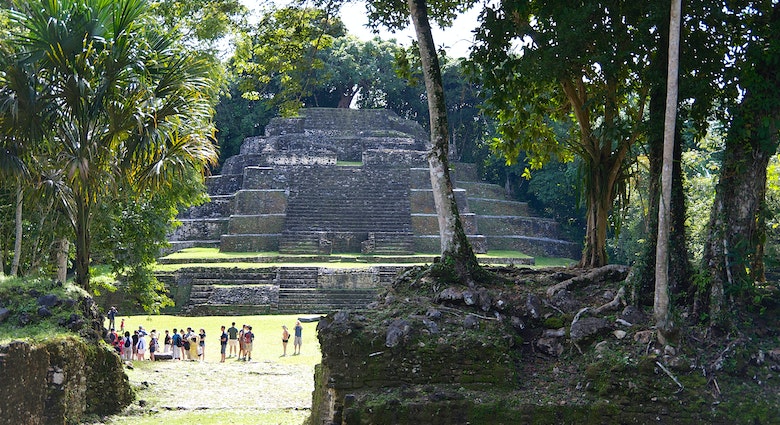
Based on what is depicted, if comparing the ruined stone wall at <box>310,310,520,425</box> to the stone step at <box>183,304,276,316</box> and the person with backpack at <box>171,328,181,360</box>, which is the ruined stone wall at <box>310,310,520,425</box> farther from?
the stone step at <box>183,304,276,316</box>

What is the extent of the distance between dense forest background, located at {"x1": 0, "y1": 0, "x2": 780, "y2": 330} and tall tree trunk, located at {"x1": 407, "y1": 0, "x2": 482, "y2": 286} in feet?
3.01

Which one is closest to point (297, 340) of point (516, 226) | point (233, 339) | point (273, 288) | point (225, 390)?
point (233, 339)

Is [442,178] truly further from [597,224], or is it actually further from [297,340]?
[297,340]

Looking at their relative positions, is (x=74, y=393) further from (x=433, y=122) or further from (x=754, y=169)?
(x=754, y=169)

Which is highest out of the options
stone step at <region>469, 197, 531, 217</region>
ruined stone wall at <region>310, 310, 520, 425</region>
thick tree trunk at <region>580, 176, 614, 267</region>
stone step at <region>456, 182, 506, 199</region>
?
stone step at <region>456, 182, 506, 199</region>

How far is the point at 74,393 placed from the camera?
730 cm

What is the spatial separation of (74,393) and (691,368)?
16.4ft

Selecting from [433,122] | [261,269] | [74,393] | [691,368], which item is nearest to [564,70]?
[433,122]

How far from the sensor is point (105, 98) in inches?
357

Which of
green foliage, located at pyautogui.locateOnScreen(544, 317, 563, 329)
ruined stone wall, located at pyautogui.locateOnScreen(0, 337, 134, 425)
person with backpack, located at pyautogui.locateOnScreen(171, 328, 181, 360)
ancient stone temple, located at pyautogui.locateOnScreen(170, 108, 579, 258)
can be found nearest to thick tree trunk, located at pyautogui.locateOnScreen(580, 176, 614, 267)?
green foliage, located at pyautogui.locateOnScreen(544, 317, 563, 329)

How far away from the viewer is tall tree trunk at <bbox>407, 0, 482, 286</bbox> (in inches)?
300

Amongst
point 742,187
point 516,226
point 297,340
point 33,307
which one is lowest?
point 297,340

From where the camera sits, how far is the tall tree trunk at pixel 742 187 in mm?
6078

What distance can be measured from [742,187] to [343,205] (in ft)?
71.7
